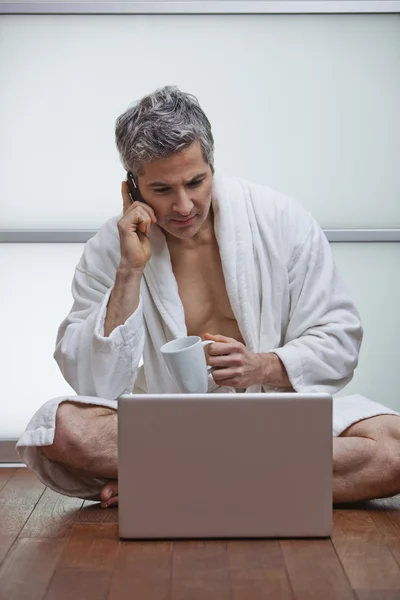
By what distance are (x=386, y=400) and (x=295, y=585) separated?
1738 millimetres

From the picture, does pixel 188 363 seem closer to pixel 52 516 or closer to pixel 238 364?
pixel 238 364

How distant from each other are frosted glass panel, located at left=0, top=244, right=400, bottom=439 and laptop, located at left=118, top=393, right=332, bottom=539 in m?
1.41

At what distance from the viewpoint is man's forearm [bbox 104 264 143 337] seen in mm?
2533

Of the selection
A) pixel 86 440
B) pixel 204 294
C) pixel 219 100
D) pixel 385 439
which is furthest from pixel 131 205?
pixel 219 100

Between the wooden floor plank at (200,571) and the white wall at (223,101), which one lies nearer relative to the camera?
the wooden floor plank at (200,571)

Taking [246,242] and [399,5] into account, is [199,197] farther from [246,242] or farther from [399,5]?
[399,5]

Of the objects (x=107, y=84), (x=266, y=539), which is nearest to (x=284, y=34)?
(x=107, y=84)

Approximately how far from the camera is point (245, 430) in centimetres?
204

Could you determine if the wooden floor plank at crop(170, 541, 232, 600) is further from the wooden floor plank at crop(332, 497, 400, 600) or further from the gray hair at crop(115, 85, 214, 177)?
the gray hair at crop(115, 85, 214, 177)

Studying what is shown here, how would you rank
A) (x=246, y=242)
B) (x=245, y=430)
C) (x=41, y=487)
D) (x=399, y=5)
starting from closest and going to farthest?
(x=245, y=430), (x=246, y=242), (x=41, y=487), (x=399, y=5)

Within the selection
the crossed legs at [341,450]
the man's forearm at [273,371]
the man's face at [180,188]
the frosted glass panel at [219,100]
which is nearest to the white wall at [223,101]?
the frosted glass panel at [219,100]

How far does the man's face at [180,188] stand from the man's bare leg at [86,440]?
465 millimetres

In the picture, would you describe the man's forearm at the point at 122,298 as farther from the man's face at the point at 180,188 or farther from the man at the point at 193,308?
the man's face at the point at 180,188

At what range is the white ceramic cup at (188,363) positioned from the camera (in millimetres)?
2160
